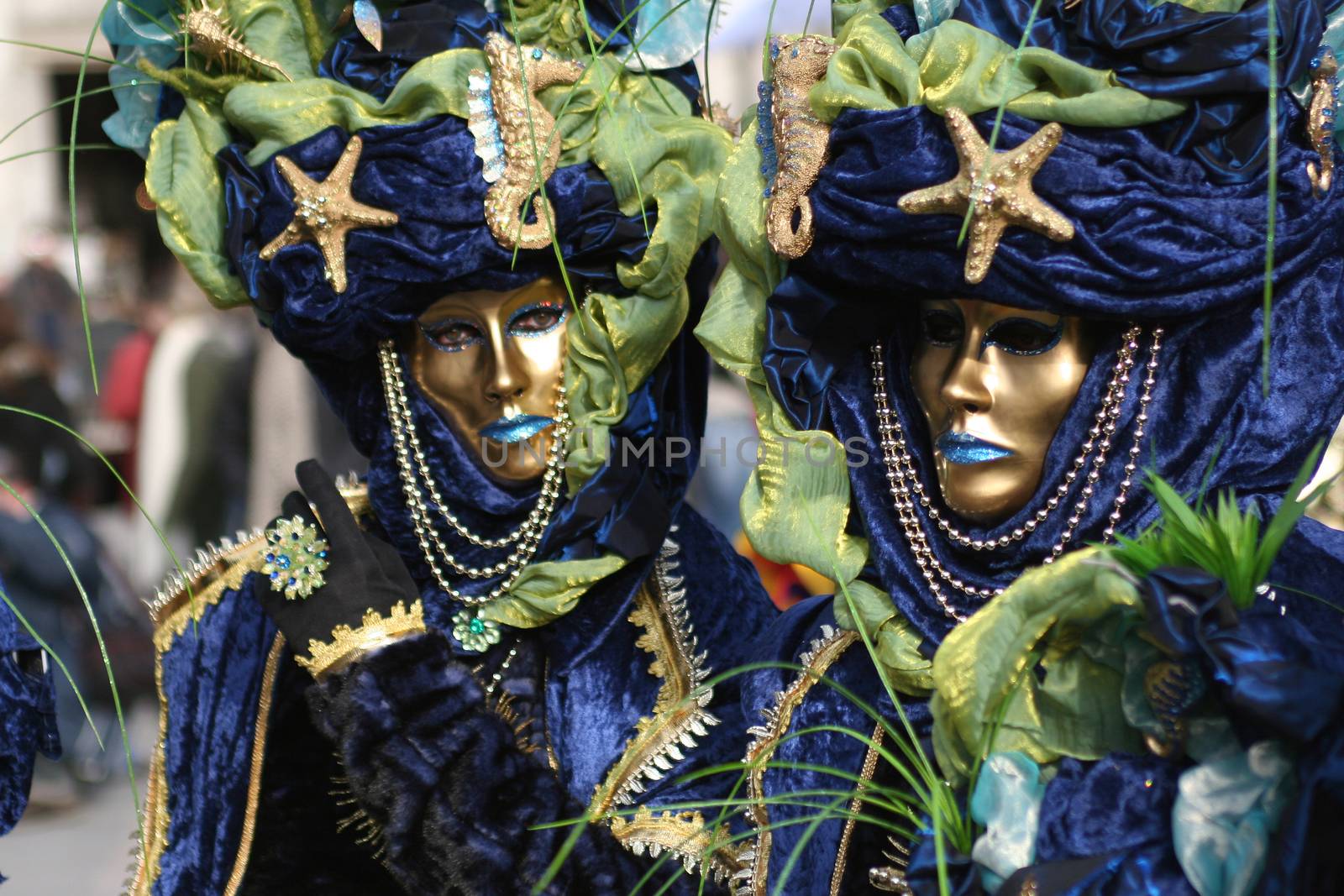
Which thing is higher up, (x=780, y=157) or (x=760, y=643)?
(x=780, y=157)

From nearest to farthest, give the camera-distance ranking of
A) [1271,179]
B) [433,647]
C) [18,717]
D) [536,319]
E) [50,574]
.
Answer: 1. [1271,179]
2. [18,717]
3. [433,647]
4. [536,319]
5. [50,574]

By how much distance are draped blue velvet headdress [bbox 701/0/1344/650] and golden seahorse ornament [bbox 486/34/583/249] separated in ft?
1.67

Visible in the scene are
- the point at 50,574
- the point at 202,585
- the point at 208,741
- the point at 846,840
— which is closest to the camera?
the point at 846,840

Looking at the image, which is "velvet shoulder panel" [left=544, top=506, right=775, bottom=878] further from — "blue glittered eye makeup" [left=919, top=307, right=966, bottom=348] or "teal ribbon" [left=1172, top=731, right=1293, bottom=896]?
"teal ribbon" [left=1172, top=731, right=1293, bottom=896]

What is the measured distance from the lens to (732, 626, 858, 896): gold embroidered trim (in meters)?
2.31

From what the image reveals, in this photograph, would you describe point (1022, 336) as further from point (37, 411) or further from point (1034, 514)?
point (37, 411)

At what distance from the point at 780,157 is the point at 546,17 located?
2.23 feet

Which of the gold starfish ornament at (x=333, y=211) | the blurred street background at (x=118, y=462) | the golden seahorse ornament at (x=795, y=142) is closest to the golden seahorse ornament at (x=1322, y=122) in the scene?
the golden seahorse ornament at (x=795, y=142)

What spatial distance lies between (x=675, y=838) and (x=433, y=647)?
0.46 m

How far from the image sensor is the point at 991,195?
77.2 inches

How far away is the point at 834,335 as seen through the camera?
2299 millimetres

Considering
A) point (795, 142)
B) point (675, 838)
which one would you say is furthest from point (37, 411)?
point (795, 142)

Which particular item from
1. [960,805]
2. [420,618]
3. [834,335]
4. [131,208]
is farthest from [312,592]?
[131,208]

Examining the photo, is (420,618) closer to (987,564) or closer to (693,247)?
(693,247)
